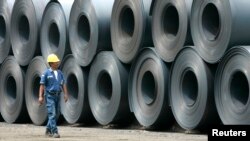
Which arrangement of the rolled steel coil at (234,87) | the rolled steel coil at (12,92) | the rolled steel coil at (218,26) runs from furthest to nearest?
the rolled steel coil at (12,92) → the rolled steel coil at (218,26) → the rolled steel coil at (234,87)

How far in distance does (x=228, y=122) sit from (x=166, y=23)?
3225 millimetres

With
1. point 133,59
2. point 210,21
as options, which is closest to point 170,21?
point 133,59

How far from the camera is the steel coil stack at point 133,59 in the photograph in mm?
13742

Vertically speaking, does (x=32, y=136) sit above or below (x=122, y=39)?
below

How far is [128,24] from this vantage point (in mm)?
17250

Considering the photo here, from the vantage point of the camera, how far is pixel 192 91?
15.3 meters

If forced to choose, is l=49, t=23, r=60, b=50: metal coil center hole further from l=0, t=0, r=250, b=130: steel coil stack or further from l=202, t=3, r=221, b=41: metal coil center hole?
l=202, t=3, r=221, b=41: metal coil center hole

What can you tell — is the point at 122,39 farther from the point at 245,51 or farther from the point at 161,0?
the point at 245,51

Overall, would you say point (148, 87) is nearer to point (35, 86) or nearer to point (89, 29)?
point (89, 29)

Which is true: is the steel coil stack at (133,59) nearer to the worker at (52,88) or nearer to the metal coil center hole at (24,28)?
the metal coil center hole at (24,28)

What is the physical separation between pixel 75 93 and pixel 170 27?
392 cm

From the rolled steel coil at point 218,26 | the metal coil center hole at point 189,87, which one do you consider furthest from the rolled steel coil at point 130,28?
the rolled steel coil at point 218,26

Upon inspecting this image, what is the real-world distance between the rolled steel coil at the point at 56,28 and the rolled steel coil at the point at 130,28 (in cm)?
195

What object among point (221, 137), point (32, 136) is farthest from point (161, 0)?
point (221, 137)
